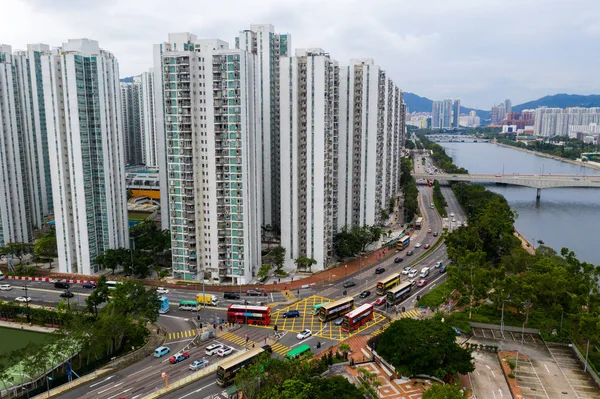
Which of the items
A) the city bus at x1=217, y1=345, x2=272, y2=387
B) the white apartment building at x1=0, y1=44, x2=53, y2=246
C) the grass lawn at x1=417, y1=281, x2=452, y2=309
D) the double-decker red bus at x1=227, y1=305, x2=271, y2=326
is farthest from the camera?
the white apartment building at x1=0, y1=44, x2=53, y2=246

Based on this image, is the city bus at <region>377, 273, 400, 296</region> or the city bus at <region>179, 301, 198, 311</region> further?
the city bus at <region>377, 273, 400, 296</region>

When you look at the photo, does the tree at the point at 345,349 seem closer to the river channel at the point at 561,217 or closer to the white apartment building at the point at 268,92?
the white apartment building at the point at 268,92

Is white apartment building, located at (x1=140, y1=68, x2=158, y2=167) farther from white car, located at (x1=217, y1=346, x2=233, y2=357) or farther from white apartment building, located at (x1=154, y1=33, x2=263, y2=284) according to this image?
white car, located at (x1=217, y1=346, x2=233, y2=357)

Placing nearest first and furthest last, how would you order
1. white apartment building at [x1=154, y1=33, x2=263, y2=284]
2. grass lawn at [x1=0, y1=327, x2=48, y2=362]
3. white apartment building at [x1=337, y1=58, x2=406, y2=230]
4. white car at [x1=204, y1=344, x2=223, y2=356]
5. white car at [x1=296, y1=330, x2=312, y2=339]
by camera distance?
white car at [x1=204, y1=344, x2=223, y2=356], white car at [x1=296, y1=330, x2=312, y2=339], grass lawn at [x1=0, y1=327, x2=48, y2=362], white apartment building at [x1=154, y1=33, x2=263, y2=284], white apartment building at [x1=337, y1=58, x2=406, y2=230]

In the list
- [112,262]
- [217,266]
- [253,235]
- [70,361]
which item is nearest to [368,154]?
[253,235]

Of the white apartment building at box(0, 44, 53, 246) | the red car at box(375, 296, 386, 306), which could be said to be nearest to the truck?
the red car at box(375, 296, 386, 306)

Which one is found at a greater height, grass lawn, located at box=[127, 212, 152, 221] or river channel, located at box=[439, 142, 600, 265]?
grass lawn, located at box=[127, 212, 152, 221]

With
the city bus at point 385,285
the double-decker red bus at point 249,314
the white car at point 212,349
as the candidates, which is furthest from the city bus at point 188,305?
the city bus at point 385,285
